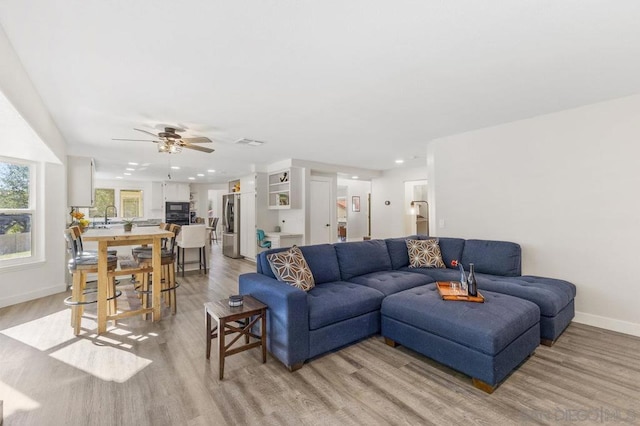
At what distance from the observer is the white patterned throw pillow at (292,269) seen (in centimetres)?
272

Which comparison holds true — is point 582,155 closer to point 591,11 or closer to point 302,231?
point 591,11

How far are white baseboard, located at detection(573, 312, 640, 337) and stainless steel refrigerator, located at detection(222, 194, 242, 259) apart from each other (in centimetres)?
710

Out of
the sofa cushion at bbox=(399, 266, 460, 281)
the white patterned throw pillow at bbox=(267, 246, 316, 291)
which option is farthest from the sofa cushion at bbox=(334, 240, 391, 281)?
the white patterned throw pillow at bbox=(267, 246, 316, 291)

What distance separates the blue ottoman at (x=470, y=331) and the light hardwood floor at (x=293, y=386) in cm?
14

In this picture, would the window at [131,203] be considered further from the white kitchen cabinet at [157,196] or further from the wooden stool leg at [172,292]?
the wooden stool leg at [172,292]

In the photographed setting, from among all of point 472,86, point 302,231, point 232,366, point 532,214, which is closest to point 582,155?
point 532,214

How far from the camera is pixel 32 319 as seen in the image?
3363 millimetres

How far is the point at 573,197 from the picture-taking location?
3.26 m

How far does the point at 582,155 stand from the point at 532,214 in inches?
32.7

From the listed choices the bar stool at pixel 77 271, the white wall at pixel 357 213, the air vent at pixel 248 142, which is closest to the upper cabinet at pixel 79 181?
the bar stool at pixel 77 271

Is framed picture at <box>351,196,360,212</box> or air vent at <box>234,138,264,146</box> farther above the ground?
air vent at <box>234,138,264,146</box>

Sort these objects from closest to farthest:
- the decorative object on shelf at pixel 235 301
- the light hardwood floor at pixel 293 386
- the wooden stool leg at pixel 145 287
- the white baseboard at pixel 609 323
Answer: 1. the light hardwood floor at pixel 293 386
2. the decorative object on shelf at pixel 235 301
3. the white baseboard at pixel 609 323
4. the wooden stool leg at pixel 145 287

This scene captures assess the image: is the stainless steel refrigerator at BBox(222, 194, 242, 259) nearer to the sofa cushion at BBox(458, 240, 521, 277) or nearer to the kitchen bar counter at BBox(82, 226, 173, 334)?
the kitchen bar counter at BBox(82, 226, 173, 334)

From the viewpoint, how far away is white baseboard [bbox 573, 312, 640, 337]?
2898mm
